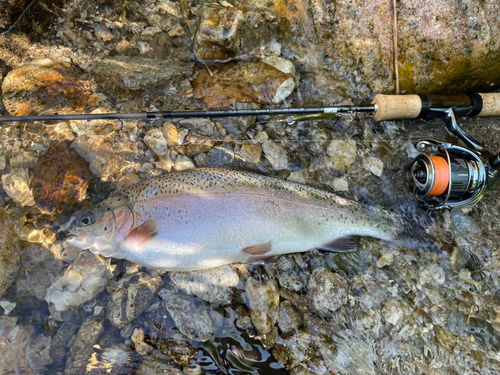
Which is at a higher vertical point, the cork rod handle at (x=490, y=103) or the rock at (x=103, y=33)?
the rock at (x=103, y=33)

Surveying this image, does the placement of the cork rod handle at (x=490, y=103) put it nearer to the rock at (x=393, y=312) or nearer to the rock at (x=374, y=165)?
the rock at (x=374, y=165)

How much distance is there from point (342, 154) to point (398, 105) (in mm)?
638

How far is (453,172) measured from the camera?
2465 mm

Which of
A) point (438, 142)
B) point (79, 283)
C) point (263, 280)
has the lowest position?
point (263, 280)

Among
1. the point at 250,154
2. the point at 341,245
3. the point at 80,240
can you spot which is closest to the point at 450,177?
the point at 341,245

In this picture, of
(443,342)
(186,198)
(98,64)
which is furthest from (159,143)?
(443,342)

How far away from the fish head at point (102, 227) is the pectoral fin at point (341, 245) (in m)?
1.72

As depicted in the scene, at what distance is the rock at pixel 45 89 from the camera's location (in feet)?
9.37

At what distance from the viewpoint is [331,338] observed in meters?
2.56

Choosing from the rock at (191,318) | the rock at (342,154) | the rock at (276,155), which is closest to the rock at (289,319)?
the rock at (191,318)

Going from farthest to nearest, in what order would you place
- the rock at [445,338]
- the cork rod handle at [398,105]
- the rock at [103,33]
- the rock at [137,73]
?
1. the rock at [103,33]
2. the rock at [137,73]
3. the cork rod handle at [398,105]
4. the rock at [445,338]

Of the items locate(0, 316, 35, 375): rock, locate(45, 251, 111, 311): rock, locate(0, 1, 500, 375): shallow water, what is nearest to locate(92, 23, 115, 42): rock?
locate(0, 1, 500, 375): shallow water

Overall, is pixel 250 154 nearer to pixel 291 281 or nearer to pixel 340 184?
pixel 340 184

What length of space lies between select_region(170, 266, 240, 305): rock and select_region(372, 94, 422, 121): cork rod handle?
198 centimetres
